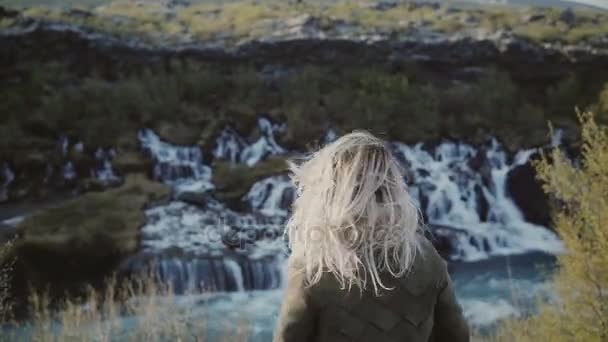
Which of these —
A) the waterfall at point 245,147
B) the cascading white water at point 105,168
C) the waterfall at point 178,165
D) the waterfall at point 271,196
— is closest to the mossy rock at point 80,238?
the cascading white water at point 105,168

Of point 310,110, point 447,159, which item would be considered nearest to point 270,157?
point 310,110

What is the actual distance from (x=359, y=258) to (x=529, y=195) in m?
13.6

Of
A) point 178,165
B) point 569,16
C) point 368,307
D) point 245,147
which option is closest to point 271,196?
point 245,147

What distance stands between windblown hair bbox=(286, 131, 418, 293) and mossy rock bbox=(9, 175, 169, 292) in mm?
9381

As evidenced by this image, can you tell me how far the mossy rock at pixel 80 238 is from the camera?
404 inches

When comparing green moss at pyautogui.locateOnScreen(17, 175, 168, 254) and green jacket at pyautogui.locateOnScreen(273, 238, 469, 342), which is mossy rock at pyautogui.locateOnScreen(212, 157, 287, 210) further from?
green jacket at pyautogui.locateOnScreen(273, 238, 469, 342)

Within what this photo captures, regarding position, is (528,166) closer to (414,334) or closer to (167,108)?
(167,108)

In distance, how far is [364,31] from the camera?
1808 centimetres

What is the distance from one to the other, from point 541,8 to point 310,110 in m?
7.73

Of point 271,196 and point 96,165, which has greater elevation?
point 96,165

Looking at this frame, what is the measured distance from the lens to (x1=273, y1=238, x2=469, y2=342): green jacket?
1.60 meters

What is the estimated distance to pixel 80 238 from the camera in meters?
11.1

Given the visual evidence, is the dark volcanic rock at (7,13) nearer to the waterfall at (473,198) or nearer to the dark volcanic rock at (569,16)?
the waterfall at (473,198)

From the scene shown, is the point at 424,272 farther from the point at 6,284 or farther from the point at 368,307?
the point at 6,284
